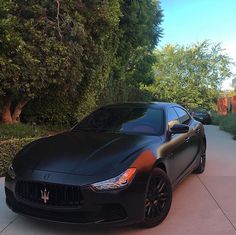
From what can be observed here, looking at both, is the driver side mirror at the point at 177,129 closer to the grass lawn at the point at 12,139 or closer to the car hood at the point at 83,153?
the car hood at the point at 83,153

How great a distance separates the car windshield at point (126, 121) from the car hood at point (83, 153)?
0.33 m

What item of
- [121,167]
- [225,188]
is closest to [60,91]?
[225,188]

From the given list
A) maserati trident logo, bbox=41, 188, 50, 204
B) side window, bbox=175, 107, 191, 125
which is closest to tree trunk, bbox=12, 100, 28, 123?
side window, bbox=175, 107, 191, 125

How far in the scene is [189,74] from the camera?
2235 inches

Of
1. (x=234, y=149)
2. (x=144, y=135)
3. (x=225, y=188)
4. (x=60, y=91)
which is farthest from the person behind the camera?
(x=234, y=149)

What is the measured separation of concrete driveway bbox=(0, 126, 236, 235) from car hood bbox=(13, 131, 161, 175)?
702 mm

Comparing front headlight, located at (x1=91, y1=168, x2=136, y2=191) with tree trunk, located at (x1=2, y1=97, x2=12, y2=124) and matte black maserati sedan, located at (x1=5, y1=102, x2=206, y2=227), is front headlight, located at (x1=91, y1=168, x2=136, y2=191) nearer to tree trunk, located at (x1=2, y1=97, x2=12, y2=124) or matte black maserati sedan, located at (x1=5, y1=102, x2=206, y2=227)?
matte black maserati sedan, located at (x1=5, y1=102, x2=206, y2=227)

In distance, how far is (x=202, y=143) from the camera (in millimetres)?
8562

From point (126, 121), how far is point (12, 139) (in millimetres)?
3078

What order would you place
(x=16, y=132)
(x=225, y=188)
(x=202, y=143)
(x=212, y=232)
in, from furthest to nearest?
(x=16, y=132) → (x=202, y=143) → (x=225, y=188) → (x=212, y=232)

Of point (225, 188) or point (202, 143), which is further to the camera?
point (202, 143)

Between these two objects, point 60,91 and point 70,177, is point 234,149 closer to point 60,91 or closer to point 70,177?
point 60,91

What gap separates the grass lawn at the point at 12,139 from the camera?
8.04 meters

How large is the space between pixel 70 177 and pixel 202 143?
4.37m
